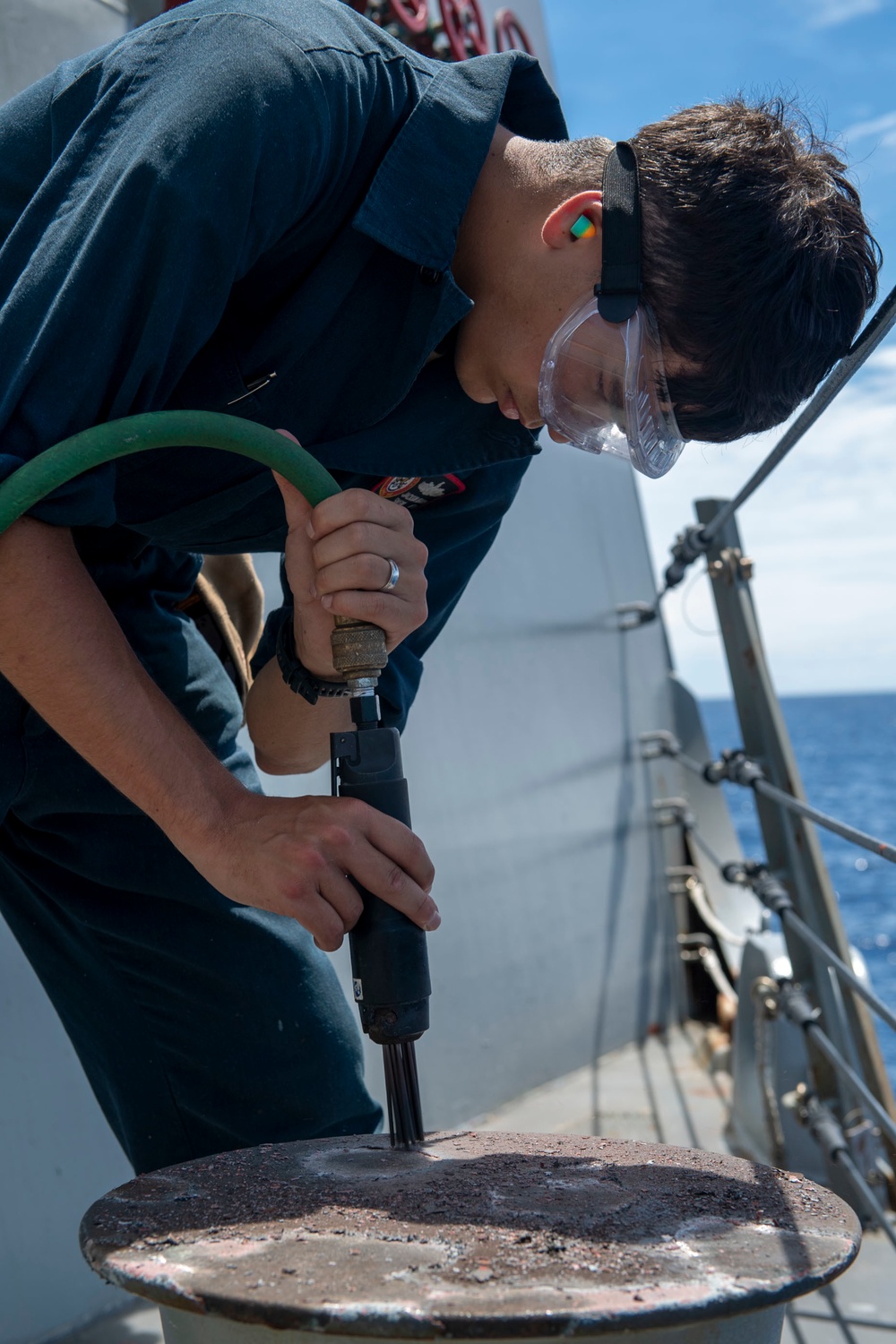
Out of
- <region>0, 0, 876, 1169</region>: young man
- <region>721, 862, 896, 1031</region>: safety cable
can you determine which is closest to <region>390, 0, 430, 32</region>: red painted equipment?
<region>0, 0, 876, 1169</region>: young man

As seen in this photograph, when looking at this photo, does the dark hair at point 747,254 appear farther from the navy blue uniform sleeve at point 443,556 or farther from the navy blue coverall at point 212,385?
the navy blue uniform sleeve at point 443,556

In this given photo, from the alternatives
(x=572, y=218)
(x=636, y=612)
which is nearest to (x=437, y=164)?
(x=572, y=218)

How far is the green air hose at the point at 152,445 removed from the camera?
82 centimetres

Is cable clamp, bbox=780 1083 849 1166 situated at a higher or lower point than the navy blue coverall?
lower

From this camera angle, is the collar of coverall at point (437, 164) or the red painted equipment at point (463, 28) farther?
the red painted equipment at point (463, 28)

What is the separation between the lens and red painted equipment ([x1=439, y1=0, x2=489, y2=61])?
2619mm

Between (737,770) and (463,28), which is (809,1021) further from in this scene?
(463,28)

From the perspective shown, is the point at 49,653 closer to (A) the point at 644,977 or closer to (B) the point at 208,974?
(B) the point at 208,974

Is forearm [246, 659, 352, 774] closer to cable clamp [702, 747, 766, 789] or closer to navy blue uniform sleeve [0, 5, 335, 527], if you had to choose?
navy blue uniform sleeve [0, 5, 335, 527]

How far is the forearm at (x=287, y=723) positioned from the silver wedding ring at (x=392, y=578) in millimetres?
335

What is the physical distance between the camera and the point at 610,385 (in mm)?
1135

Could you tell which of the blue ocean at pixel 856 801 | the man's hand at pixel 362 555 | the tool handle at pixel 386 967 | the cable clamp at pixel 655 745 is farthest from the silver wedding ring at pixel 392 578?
the cable clamp at pixel 655 745

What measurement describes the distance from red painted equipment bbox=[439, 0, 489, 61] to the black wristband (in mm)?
1878

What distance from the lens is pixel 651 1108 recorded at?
2646 mm
